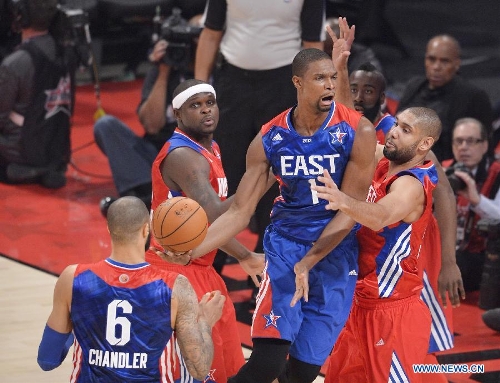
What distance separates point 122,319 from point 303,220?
1.25m

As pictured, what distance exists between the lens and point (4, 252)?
8.64m

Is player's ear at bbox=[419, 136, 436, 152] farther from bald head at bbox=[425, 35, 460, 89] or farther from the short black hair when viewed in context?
bald head at bbox=[425, 35, 460, 89]

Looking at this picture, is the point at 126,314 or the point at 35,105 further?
the point at 35,105

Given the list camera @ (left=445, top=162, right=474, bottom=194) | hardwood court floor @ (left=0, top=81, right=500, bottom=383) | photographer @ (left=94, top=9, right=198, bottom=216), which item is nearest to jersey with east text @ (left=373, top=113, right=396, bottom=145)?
hardwood court floor @ (left=0, top=81, right=500, bottom=383)

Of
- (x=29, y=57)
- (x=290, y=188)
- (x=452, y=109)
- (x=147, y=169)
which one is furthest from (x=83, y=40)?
(x=290, y=188)

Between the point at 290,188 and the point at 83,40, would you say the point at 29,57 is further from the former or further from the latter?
the point at 290,188

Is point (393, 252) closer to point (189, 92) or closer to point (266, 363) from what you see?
point (266, 363)

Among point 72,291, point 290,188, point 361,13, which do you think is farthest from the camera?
point 361,13

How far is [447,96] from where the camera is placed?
9016 mm

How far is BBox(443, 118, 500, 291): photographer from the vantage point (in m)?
7.80

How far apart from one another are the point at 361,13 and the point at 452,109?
4.99 metres

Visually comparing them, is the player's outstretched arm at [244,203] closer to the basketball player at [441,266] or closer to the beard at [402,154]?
the beard at [402,154]

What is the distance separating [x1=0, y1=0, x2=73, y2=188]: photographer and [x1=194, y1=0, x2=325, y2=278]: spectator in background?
3035 millimetres

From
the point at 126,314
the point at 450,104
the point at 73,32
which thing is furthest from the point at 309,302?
the point at 73,32
